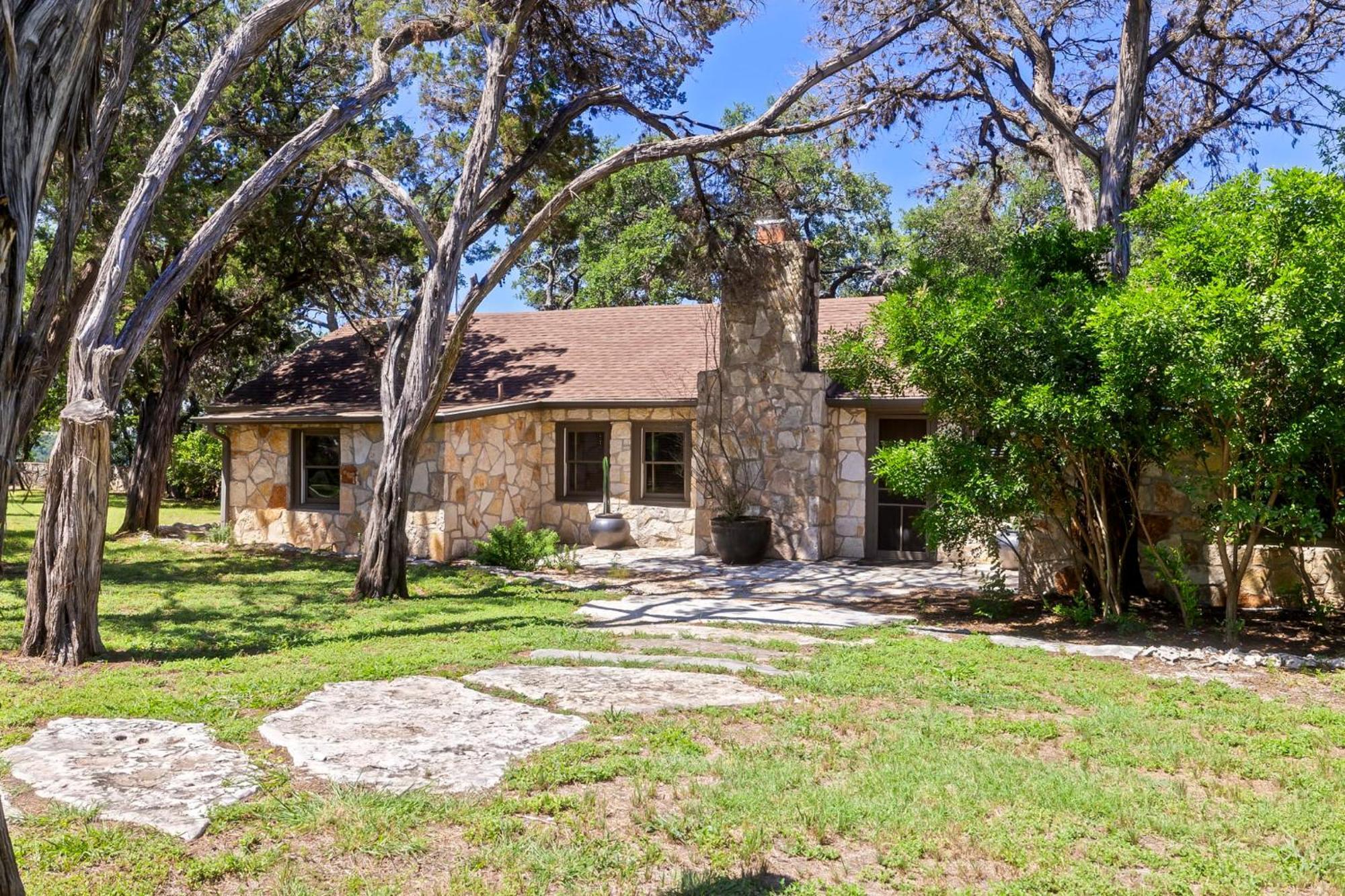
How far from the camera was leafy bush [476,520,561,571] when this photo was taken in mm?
12352

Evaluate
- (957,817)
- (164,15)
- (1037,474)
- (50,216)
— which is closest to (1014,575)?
(1037,474)

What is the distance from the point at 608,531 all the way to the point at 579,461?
1478 mm

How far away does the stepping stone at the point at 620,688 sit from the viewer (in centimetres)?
536

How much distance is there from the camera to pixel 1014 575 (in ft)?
33.9

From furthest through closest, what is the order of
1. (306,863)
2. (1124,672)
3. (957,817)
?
(1124,672), (957,817), (306,863)

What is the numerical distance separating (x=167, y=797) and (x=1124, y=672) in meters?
5.70

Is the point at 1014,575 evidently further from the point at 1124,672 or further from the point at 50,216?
the point at 50,216

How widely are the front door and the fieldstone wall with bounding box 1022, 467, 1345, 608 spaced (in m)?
3.45

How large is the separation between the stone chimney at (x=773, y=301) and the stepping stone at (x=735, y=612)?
455cm

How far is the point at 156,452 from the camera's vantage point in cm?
1585

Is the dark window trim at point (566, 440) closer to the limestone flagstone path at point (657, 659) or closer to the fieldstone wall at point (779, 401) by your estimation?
the fieldstone wall at point (779, 401)

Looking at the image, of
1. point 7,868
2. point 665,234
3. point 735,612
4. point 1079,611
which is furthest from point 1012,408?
point 665,234

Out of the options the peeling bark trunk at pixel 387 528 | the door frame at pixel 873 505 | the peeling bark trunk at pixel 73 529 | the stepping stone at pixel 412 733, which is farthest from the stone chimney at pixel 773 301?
the stepping stone at pixel 412 733

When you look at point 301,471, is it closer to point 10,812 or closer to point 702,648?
point 702,648
